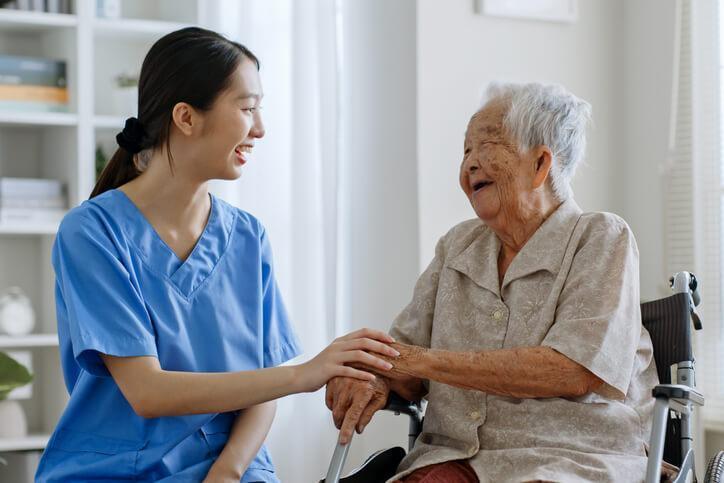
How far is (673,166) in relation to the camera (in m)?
3.33

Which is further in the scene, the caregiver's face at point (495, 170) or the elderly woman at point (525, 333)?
the caregiver's face at point (495, 170)

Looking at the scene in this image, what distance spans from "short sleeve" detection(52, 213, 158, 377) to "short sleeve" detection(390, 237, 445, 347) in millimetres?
626

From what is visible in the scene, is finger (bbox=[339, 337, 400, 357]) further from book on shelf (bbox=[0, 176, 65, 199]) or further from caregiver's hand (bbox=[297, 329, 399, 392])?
book on shelf (bbox=[0, 176, 65, 199])

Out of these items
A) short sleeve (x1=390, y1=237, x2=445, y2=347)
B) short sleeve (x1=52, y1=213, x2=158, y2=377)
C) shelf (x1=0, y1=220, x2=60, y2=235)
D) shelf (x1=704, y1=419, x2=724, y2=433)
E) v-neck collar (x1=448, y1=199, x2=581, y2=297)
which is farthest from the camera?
shelf (x1=0, y1=220, x2=60, y2=235)

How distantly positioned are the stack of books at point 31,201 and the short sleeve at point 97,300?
1.77 meters

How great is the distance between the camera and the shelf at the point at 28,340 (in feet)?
10.9

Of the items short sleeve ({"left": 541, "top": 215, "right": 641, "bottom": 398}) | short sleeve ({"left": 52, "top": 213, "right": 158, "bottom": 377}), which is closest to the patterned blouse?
short sleeve ({"left": 541, "top": 215, "right": 641, "bottom": 398})

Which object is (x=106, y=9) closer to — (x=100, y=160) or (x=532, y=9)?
(x=100, y=160)

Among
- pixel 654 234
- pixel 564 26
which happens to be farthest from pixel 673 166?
pixel 564 26

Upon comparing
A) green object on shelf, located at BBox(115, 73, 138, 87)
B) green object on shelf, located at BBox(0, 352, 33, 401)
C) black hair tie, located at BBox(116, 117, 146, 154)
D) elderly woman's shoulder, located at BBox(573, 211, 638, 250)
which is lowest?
green object on shelf, located at BBox(0, 352, 33, 401)

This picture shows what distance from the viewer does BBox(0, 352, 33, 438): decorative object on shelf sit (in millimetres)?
3244

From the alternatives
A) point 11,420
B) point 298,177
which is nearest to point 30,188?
point 11,420

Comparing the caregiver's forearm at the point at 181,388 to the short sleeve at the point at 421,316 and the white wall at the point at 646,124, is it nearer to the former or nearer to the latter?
the short sleeve at the point at 421,316

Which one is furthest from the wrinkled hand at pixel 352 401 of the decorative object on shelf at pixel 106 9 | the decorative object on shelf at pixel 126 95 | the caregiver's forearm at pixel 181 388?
the decorative object on shelf at pixel 106 9
